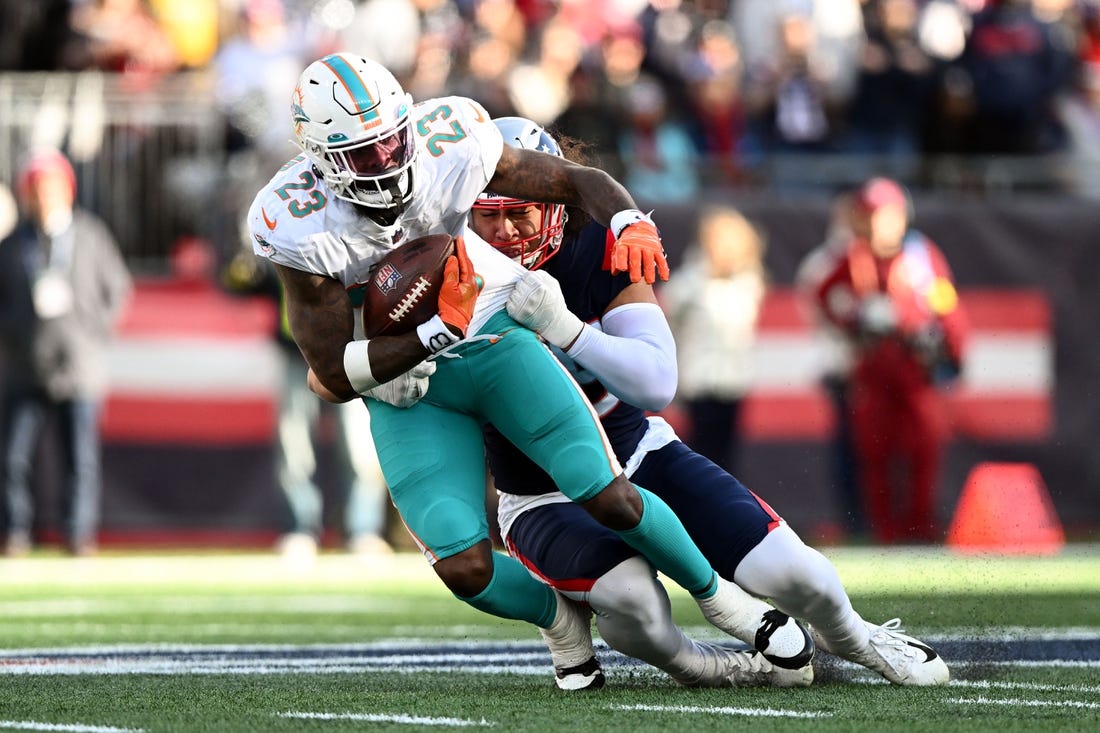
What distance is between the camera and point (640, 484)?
16.2ft

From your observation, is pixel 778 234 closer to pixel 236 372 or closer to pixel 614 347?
pixel 236 372

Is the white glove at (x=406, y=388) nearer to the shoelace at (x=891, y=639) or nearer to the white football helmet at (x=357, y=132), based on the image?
the white football helmet at (x=357, y=132)

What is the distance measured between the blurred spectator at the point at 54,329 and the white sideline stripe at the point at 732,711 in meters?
5.98

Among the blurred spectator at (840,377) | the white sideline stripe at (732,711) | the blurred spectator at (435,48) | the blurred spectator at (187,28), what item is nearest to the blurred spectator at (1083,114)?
the blurred spectator at (840,377)

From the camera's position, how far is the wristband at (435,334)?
14.9 feet

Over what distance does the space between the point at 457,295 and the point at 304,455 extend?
5.29 metres

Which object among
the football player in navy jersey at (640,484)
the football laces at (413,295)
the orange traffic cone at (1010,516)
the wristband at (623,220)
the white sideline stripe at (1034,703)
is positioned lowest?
the orange traffic cone at (1010,516)

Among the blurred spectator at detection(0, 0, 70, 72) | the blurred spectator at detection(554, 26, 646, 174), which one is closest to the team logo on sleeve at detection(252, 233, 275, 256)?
the blurred spectator at detection(554, 26, 646, 174)

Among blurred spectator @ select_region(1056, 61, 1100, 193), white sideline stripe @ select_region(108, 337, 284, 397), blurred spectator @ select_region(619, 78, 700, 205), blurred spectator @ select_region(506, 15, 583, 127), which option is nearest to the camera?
white sideline stripe @ select_region(108, 337, 284, 397)

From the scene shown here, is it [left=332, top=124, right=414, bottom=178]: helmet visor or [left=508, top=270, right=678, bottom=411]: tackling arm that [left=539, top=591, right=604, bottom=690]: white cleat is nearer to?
[left=508, top=270, right=678, bottom=411]: tackling arm

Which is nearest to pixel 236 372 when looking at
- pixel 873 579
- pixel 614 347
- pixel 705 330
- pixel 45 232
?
pixel 45 232

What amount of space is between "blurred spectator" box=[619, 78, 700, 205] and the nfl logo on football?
6.38 meters

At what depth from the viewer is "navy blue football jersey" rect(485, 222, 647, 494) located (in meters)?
4.98

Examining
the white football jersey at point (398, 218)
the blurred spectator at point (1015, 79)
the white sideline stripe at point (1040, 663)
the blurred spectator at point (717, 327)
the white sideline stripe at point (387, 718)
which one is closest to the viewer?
the white sideline stripe at point (387, 718)
